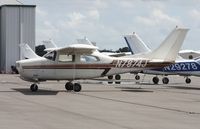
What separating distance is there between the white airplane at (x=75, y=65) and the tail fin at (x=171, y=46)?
1.48 feet

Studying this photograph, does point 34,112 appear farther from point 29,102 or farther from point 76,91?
point 76,91

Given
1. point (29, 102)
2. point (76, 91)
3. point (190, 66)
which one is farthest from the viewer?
point (190, 66)

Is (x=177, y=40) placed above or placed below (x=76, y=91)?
above

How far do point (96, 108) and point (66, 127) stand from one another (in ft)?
15.5

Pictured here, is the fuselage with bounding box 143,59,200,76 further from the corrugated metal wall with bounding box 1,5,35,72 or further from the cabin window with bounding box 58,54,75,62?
the corrugated metal wall with bounding box 1,5,35,72

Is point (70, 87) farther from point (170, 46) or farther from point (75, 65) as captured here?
point (170, 46)

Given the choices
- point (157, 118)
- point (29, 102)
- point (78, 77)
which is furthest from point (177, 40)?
point (157, 118)

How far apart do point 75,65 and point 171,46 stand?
5416 millimetres

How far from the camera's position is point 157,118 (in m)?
13.7

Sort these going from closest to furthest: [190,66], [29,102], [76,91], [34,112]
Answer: [34,112]
[29,102]
[76,91]
[190,66]

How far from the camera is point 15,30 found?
72.3m

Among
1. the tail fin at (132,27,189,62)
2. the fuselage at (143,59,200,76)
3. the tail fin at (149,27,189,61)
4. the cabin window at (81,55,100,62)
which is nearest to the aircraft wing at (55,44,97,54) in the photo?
the cabin window at (81,55,100,62)

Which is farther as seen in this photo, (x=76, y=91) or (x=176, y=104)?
(x=76, y=91)

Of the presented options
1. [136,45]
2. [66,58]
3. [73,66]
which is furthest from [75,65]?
[136,45]
